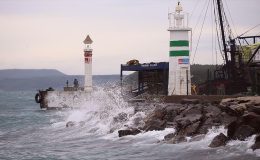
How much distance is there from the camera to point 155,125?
18.5 m

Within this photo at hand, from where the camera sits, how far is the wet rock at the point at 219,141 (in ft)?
48.6

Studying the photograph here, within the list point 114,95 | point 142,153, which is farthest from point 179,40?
point 142,153

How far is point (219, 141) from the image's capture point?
14875 millimetres

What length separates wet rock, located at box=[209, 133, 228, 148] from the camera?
14812 mm

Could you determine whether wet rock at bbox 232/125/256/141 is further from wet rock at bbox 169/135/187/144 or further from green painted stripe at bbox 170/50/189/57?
green painted stripe at bbox 170/50/189/57

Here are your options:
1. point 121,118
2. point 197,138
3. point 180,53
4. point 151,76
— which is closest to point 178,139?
point 197,138

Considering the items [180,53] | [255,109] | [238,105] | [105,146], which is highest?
[180,53]

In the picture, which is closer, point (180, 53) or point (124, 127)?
point (124, 127)

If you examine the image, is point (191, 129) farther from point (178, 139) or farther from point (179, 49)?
point (179, 49)

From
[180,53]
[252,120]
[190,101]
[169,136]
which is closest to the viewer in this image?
[252,120]

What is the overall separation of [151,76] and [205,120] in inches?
661

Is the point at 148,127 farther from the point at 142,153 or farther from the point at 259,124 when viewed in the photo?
the point at 259,124

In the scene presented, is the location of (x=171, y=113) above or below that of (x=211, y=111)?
below

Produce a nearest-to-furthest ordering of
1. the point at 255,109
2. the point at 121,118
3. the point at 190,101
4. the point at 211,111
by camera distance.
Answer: the point at 255,109
the point at 211,111
the point at 190,101
the point at 121,118
